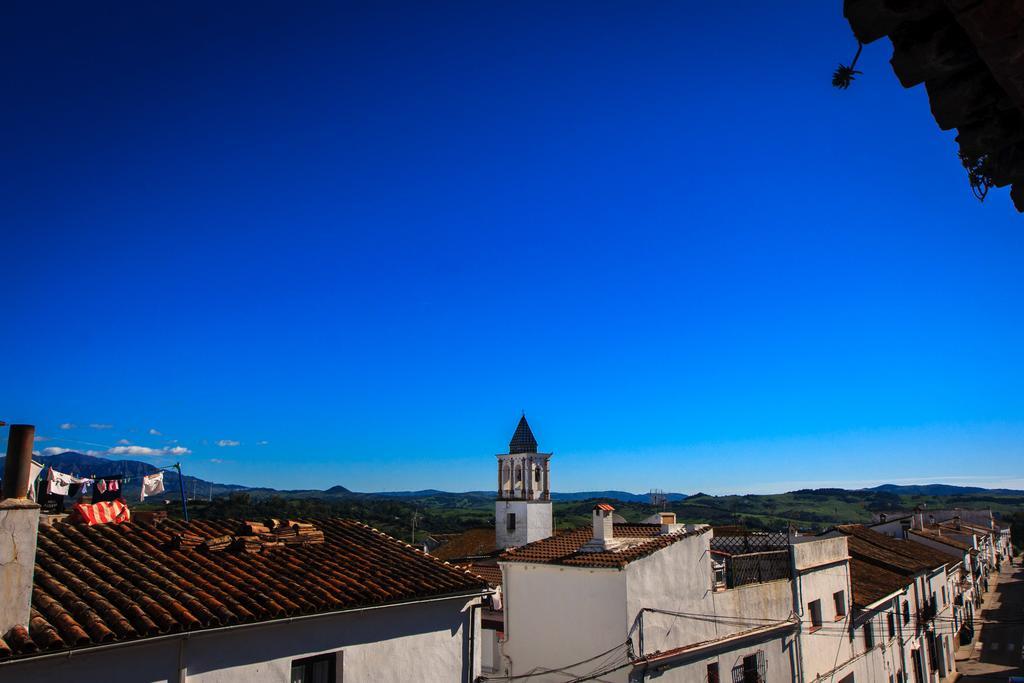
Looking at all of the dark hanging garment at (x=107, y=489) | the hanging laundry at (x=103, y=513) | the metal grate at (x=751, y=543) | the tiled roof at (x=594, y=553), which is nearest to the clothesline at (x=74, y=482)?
the dark hanging garment at (x=107, y=489)

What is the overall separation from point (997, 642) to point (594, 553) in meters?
43.2

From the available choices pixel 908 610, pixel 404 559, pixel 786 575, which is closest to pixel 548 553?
pixel 404 559

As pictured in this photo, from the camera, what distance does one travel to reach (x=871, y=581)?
29.5 meters

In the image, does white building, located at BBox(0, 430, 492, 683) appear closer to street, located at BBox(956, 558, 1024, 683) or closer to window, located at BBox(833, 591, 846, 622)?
window, located at BBox(833, 591, 846, 622)

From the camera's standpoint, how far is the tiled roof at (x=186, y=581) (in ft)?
29.2

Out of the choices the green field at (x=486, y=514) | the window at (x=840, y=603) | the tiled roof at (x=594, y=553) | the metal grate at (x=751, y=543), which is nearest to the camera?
the tiled roof at (x=594, y=553)

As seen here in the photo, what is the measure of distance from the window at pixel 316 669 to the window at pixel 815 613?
60.1 ft

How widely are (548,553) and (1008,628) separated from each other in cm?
5004

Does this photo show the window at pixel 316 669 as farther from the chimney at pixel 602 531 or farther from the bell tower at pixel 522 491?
the bell tower at pixel 522 491

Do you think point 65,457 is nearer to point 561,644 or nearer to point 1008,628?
point 561,644

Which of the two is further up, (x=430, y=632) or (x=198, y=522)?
(x=198, y=522)

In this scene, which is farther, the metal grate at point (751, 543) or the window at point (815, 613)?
the metal grate at point (751, 543)

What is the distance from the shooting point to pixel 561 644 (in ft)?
58.7

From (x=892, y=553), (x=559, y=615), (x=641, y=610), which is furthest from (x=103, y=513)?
(x=892, y=553)
